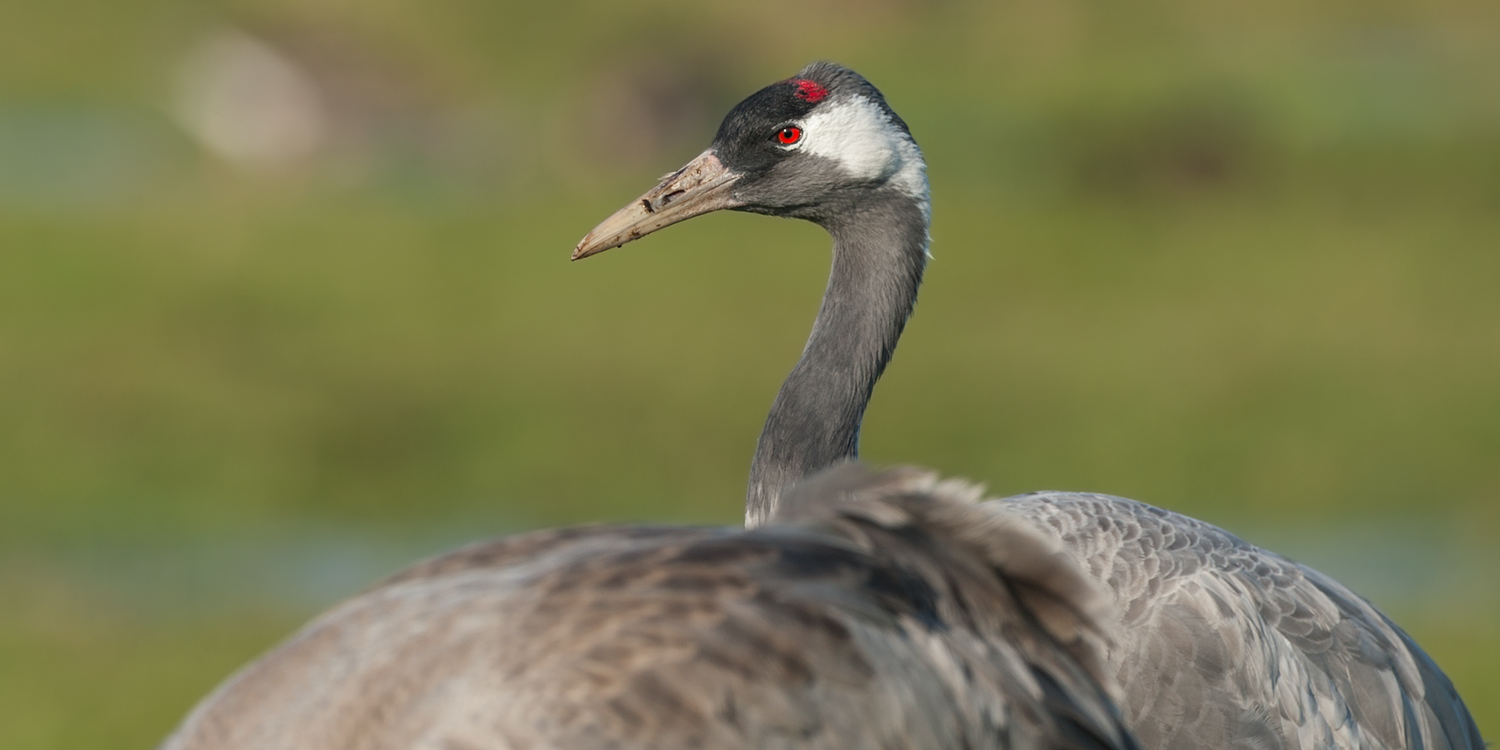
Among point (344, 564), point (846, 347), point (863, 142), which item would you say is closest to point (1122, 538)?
point (846, 347)

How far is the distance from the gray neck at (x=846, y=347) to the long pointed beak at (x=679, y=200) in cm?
27

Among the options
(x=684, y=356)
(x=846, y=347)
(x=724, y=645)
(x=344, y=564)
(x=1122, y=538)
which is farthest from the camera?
(x=684, y=356)

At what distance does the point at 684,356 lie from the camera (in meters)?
11.1

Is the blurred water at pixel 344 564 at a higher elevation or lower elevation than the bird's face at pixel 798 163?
lower

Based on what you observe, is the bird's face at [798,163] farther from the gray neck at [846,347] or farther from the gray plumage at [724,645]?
the gray plumage at [724,645]

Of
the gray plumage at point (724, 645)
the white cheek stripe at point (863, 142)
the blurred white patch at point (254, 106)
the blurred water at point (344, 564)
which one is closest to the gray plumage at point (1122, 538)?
the white cheek stripe at point (863, 142)

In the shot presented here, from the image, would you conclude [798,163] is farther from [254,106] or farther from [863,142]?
[254,106]

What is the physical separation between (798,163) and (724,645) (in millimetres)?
2032

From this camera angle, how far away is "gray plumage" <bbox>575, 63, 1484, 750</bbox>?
409cm

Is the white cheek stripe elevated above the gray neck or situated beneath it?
elevated above

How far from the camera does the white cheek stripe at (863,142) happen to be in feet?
15.0

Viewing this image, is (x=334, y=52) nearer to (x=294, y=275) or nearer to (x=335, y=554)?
(x=294, y=275)

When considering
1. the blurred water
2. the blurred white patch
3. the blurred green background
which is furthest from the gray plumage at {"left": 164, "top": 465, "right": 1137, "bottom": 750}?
the blurred white patch

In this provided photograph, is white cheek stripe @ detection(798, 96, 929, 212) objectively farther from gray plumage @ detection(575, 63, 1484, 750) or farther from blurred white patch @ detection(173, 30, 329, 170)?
blurred white patch @ detection(173, 30, 329, 170)
